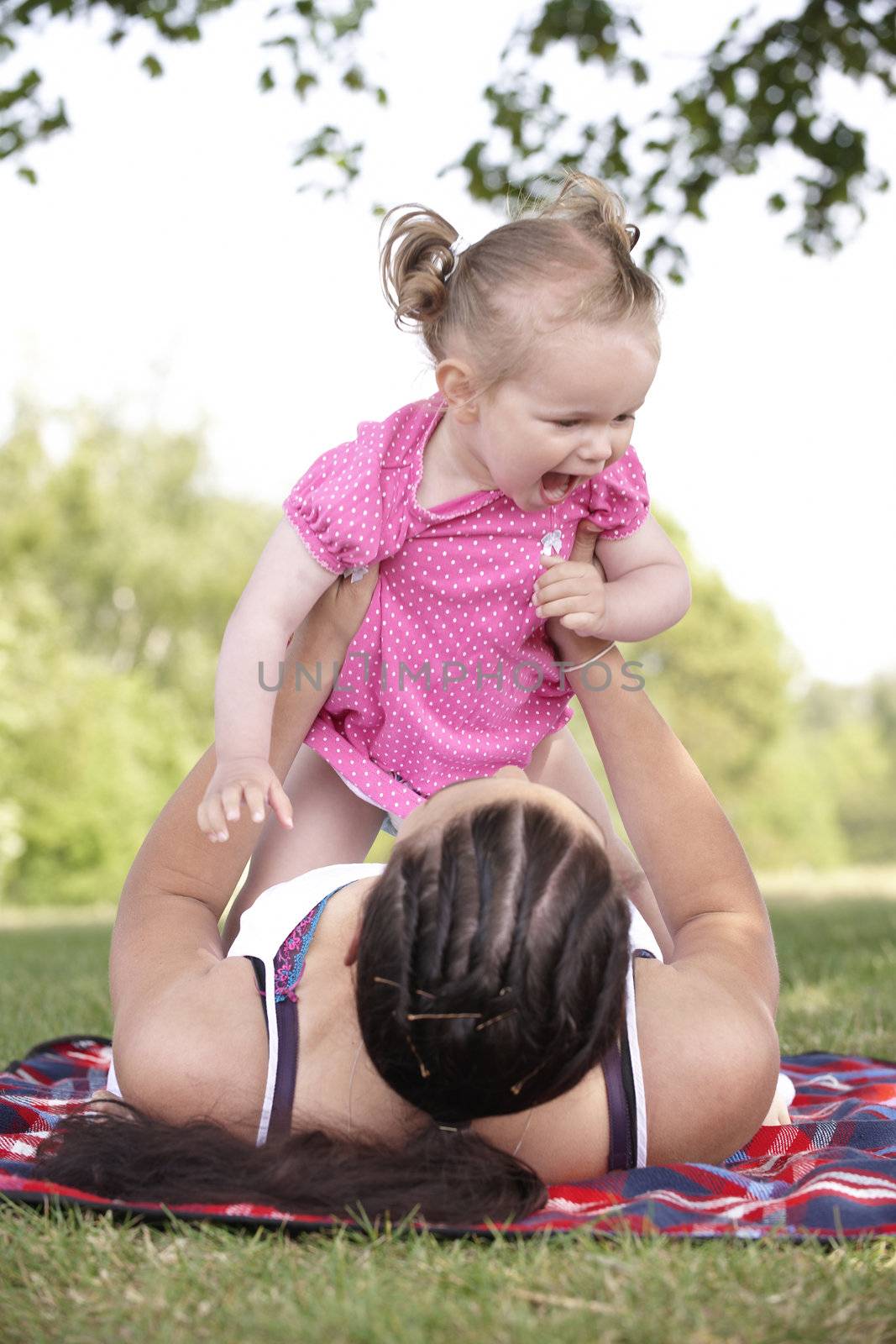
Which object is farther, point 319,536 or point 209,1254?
point 319,536

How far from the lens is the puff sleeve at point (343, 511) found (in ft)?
8.07

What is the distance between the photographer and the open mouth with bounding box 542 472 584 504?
2.44 metres

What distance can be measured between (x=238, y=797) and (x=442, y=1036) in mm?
608

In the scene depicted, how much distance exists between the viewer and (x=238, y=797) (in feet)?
6.85

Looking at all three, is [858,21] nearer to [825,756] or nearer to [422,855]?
[422,855]

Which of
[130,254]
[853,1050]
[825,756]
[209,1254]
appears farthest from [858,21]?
[825,756]

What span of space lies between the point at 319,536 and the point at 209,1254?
1.30 meters

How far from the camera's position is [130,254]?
34.1 m

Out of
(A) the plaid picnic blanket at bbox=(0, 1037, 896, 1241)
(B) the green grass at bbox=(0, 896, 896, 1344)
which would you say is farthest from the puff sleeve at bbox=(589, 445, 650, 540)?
(B) the green grass at bbox=(0, 896, 896, 1344)

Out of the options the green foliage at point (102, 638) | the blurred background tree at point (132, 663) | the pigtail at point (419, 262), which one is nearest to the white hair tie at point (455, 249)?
the pigtail at point (419, 262)

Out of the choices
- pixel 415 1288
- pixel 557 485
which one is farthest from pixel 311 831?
pixel 415 1288

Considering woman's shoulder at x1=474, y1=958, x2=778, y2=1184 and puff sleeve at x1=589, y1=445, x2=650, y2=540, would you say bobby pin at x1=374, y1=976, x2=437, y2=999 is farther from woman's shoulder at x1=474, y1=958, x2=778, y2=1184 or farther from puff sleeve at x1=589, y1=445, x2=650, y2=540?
puff sleeve at x1=589, y1=445, x2=650, y2=540

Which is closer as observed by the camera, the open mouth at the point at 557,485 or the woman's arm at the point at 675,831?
the woman's arm at the point at 675,831

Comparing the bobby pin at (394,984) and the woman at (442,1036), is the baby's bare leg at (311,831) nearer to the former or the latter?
the woman at (442,1036)
